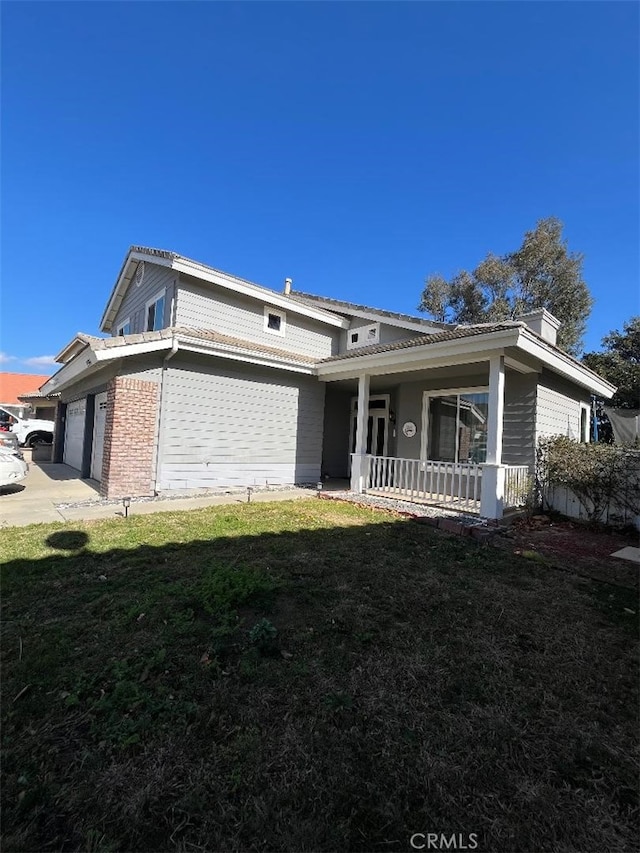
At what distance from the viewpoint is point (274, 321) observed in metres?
12.2

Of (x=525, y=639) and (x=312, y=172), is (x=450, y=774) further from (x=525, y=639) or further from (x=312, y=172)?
(x=312, y=172)

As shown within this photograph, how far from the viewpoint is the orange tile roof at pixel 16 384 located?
4230 centimetres

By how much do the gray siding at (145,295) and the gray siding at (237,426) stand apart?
2.23 m

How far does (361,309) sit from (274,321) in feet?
10.3

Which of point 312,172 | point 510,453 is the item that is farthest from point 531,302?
point 510,453

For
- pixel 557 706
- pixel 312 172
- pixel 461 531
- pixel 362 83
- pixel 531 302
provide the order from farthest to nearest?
pixel 531 302
pixel 312 172
pixel 362 83
pixel 461 531
pixel 557 706

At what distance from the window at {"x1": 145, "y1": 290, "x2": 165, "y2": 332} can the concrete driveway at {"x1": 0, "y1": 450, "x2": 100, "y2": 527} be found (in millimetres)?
4767

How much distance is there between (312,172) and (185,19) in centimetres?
644

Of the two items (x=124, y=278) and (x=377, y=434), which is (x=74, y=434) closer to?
(x=124, y=278)

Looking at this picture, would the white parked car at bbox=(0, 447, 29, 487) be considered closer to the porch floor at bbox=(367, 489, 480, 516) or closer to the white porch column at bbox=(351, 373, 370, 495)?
the white porch column at bbox=(351, 373, 370, 495)

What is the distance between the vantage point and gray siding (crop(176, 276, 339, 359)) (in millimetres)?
10391

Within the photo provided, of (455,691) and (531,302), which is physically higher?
(531,302)

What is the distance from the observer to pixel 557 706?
2.39 m

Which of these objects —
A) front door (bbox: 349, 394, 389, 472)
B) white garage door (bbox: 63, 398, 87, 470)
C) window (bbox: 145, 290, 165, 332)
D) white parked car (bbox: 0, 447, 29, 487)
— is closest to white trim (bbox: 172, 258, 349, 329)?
window (bbox: 145, 290, 165, 332)
